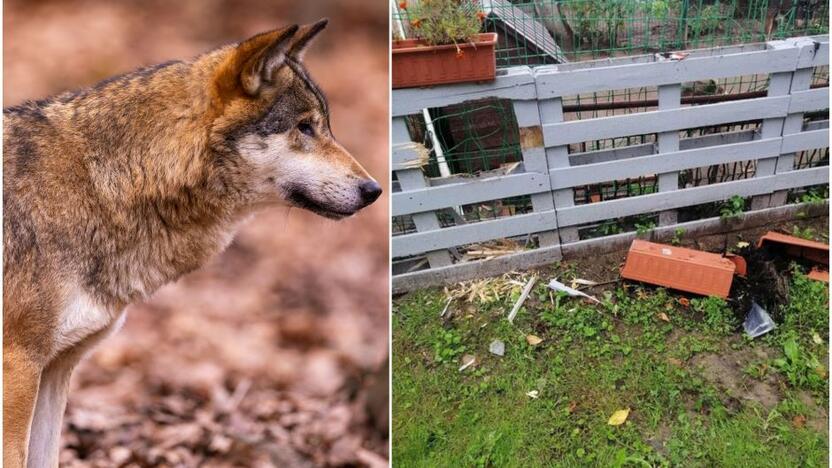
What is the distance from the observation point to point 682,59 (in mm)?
3213

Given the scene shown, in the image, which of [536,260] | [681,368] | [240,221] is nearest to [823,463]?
[681,368]

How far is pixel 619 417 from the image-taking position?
266 centimetres

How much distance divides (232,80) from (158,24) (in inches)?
10.1

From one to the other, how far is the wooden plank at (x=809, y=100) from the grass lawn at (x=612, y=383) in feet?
3.18

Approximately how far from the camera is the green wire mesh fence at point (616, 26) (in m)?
3.37

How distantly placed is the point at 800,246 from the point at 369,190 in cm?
277

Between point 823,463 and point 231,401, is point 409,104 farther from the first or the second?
point 823,463

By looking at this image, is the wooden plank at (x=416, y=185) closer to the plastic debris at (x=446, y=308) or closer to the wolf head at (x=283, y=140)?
the plastic debris at (x=446, y=308)

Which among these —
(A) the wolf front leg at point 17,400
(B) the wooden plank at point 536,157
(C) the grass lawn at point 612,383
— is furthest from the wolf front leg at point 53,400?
(B) the wooden plank at point 536,157

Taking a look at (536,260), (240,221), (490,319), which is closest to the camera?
(240,221)

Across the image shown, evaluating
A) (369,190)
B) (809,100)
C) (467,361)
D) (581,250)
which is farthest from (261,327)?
(809,100)

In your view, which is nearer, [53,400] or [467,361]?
[53,400]

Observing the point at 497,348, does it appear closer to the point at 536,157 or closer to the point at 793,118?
the point at 536,157

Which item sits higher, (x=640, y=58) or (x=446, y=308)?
(x=640, y=58)
